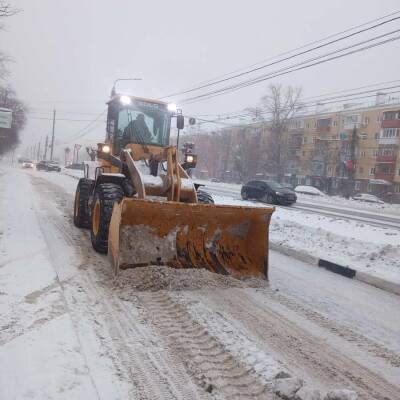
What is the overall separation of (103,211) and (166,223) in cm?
119

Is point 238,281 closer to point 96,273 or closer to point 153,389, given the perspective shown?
point 96,273

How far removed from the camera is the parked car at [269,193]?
2473 cm

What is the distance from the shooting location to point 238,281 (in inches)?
235

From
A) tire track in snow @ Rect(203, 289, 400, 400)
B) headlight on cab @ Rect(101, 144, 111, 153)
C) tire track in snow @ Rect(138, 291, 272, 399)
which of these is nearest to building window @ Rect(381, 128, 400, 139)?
headlight on cab @ Rect(101, 144, 111, 153)

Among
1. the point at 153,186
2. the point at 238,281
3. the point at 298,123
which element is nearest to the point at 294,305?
the point at 238,281

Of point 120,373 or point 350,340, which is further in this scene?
point 350,340

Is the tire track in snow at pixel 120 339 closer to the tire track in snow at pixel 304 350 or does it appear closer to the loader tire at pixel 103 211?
the loader tire at pixel 103 211

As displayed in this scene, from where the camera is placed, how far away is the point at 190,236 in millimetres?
6359

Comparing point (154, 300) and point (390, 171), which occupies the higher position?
point (390, 171)

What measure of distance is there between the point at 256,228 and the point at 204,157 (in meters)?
73.9

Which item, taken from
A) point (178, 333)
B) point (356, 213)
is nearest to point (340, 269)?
point (178, 333)

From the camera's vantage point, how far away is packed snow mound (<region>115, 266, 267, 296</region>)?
5363mm

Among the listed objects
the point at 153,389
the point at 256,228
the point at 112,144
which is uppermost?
the point at 112,144

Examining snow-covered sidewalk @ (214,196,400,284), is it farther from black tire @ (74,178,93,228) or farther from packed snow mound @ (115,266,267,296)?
black tire @ (74,178,93,228)
